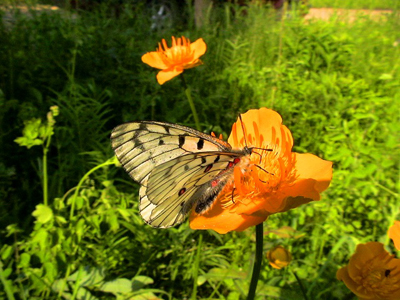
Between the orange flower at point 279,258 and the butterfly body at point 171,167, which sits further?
the orange flower at point 279,258

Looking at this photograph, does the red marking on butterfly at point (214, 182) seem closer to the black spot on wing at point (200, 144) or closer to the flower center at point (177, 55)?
the black spot on wing at point (200, 144)

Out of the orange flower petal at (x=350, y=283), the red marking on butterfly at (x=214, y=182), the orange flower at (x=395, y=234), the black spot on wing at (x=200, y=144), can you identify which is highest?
the black spot on wing at (x=200, y=144)

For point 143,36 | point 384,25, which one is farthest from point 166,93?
point 384,25

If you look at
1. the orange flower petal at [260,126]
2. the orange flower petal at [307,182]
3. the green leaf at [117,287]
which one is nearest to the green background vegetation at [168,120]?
the green leaf at [117,287]

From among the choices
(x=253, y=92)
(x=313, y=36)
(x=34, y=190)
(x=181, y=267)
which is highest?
(x=313, y=36)

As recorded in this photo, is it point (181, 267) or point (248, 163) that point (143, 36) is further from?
point (248, 163)

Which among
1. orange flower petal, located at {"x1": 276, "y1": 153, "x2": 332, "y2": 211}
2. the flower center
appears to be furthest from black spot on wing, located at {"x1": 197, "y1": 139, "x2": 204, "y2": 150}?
the flower center

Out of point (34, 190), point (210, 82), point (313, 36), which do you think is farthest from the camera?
point (313, 36)
